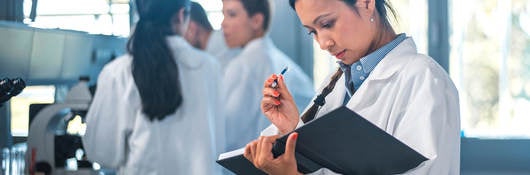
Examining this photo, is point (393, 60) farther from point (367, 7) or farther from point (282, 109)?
point (282, 109)

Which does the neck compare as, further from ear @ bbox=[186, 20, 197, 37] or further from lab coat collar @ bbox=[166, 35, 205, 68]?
ear @ bbox=[186, 20, 197, 37]

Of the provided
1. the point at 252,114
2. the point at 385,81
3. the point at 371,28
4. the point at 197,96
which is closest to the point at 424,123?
the point at 385,81

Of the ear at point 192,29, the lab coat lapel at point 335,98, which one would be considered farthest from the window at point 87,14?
the lab coat lapel at point 335,98

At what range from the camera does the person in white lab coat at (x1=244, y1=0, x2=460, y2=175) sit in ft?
4.37

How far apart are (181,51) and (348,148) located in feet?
5.20

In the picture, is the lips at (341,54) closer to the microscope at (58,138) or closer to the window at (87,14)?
the microscope at (58,138)

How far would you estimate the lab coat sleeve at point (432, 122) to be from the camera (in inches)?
52.2

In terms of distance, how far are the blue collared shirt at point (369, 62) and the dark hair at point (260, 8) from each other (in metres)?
1.86

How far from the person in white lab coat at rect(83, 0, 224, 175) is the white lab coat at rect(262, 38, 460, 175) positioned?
138 cm

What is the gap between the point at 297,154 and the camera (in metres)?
1.35

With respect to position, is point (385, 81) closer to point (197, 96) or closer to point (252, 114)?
point (197, 96)

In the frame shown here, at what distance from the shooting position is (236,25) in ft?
11.2

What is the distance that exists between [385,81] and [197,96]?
1459 millimetres

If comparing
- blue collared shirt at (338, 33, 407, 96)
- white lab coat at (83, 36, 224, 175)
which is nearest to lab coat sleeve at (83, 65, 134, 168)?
white lab coat at (83, 36, 224, 175)
